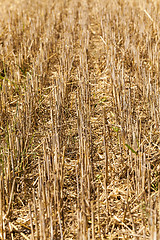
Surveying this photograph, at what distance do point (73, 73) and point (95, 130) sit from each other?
1.06 metres

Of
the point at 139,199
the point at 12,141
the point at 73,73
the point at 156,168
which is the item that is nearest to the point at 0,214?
the point at 12,141

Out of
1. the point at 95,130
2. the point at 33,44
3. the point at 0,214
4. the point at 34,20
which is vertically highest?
the point at 34,20

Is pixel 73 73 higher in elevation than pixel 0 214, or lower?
higher

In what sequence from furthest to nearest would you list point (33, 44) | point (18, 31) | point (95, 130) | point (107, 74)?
point (18, 31), point (33, 44), point (107, 74), point (95, 130)

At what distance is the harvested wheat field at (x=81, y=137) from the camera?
172 centimetres

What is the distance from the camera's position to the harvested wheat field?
1720 millimetres

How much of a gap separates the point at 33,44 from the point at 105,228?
2.69 metres

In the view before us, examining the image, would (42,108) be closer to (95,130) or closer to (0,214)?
(95,130)

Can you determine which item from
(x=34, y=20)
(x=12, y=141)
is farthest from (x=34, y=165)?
(x=34, y=20)

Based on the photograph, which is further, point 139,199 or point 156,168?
point 156,168

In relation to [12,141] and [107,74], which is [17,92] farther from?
[12,141]

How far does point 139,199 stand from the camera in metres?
1.83

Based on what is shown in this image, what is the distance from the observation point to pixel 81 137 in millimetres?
1918

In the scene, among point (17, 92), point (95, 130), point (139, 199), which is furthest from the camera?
point (17, 92)
